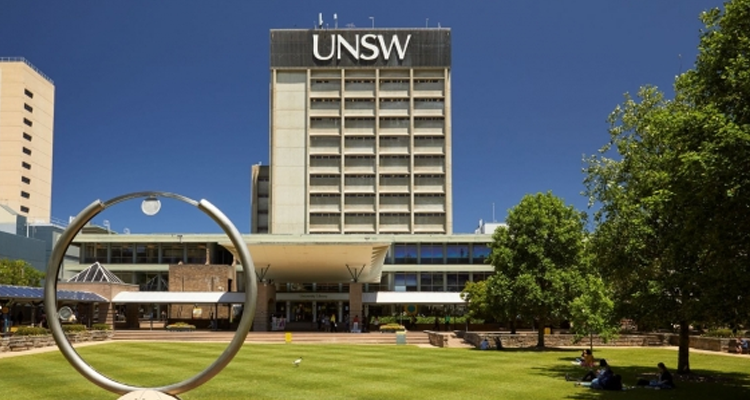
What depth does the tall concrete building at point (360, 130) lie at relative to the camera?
342 feet

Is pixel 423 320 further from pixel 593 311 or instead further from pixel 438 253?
pixel 593 311

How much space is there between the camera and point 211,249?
8450cm

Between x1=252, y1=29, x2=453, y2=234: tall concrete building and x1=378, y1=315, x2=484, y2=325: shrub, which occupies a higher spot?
x1=252, y1=29, x2=453, y2=234: tall concrete building

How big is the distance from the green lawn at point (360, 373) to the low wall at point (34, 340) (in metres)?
3.25

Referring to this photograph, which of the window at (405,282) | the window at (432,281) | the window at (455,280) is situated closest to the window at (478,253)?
the window at (455,280)

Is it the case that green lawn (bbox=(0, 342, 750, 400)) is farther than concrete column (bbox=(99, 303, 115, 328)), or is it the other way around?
concrete column (bbox=(99, 303, 115, 328))

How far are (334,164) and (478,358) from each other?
237ft

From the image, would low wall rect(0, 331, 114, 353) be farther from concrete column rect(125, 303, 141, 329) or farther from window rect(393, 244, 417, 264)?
window rect(393, 244, 417, 264)

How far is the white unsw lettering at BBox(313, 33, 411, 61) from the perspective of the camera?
106 metres

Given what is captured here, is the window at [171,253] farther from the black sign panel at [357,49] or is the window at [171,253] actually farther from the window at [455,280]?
the black sign panel at [357,49]

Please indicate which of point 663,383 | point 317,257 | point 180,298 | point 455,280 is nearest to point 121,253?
point 180,298

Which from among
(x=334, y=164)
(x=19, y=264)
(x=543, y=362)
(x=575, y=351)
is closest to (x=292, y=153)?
(x=334, y=164)

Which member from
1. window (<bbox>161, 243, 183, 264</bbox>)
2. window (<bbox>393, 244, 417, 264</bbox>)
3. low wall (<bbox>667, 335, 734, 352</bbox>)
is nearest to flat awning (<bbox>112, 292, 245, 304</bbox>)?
window (<bbox>161, 243, 183, 264</bbox>)

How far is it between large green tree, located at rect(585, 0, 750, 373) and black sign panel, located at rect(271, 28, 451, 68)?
78.1 meters
